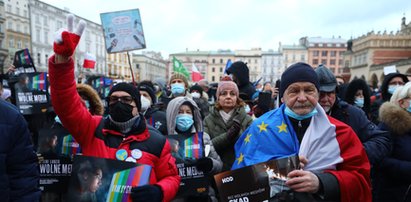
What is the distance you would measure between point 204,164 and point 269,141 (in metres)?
1.06

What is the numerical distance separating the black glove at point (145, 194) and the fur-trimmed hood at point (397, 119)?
2698 millimetres

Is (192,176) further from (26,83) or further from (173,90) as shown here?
(26,83)

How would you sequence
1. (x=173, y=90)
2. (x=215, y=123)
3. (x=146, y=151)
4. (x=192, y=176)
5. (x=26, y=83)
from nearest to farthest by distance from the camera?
(x=146, y=151) → (x=192, y=176) → (x=215, y=123) → (x=26, y=83) → (x=173, y=90)

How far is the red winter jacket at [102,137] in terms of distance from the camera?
84.7 inches

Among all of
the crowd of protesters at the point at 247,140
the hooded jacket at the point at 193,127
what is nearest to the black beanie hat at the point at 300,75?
the crowd of protesters at the point at 247,140

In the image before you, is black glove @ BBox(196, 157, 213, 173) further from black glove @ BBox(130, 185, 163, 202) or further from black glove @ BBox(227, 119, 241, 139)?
black glove @ BBox(130, 185, 163, 202)

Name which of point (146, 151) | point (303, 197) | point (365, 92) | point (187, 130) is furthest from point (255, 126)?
point (365, 92)

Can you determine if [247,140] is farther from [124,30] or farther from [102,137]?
[124,30]

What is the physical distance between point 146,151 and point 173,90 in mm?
3941

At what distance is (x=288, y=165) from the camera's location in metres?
2.03

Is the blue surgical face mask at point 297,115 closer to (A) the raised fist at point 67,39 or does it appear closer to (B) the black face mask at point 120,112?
(B) the black face mask at point 120,112

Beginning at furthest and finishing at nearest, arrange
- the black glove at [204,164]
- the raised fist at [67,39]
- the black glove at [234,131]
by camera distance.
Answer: the black glove at [234,131], the black glove at [204,164], the raised fist at [67,39]

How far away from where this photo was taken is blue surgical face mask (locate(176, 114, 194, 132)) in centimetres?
360

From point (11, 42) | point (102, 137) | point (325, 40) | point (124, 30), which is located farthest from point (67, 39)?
point (325, 40)
